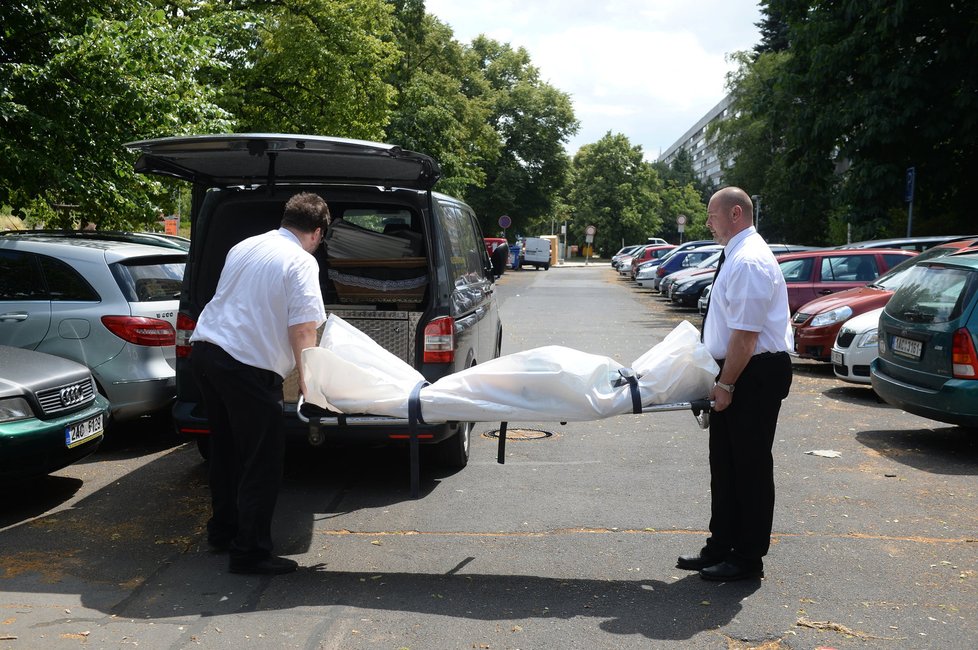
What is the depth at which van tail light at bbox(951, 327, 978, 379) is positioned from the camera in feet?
24.4

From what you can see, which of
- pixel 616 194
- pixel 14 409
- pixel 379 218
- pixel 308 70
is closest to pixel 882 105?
pixel 308 70

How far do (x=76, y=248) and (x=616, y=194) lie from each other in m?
88.1

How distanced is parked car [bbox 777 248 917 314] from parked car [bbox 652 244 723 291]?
53.8 ft

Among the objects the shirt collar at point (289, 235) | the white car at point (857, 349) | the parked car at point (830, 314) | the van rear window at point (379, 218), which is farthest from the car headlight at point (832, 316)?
the shirt collar at point (289, 235)

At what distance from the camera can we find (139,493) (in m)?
6.55

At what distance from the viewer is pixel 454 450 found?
7.12 m

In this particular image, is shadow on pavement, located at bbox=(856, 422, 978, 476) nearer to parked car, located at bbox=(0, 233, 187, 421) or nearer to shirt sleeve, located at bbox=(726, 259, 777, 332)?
shirt sleeve, located at bbox=(726, 259, 777, 332)

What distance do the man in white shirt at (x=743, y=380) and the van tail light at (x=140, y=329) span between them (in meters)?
4.58

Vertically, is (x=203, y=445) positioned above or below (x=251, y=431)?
below

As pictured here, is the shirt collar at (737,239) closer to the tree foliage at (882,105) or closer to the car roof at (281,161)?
the car roof at (281,161)

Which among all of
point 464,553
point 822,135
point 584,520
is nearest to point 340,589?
point 464,553

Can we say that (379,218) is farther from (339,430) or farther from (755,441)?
(755,441)

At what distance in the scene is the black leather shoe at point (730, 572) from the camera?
483 cm

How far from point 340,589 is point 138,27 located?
986 cm
